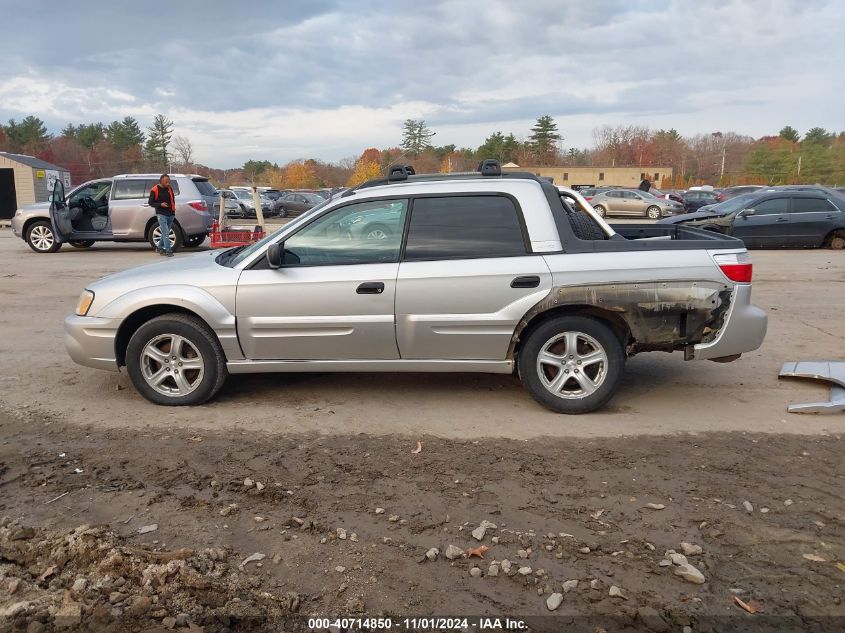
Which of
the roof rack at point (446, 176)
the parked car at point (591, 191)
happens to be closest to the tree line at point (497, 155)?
the parked car at point (591, 191)

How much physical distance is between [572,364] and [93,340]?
365cm

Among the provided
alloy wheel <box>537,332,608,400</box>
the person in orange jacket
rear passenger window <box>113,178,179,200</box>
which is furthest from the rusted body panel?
rear passenger window <box>113,178,179,200</box>

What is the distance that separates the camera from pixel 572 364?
16.5 feet

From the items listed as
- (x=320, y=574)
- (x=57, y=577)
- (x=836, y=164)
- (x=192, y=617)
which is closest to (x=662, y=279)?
(x=320, y=574)

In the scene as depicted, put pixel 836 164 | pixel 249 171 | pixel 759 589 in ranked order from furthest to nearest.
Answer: pixel 249 171, pixel 836 164, pixel 759 589

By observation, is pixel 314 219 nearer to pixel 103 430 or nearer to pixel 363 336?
pixel 363 336

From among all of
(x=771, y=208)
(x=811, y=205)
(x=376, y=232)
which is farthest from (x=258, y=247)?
(x=811, y=205)

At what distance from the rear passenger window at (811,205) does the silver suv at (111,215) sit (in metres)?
14.1

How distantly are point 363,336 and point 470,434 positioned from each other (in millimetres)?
1062

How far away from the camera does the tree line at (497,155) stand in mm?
75812

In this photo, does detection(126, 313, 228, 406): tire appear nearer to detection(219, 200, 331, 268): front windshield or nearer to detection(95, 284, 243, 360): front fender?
detection(95, 284, 243, 360): front fender

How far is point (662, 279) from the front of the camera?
16.1ft

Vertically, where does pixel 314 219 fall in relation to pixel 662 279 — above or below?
above

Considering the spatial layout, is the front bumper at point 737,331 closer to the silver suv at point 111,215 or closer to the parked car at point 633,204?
the silver suv at point 111,215
